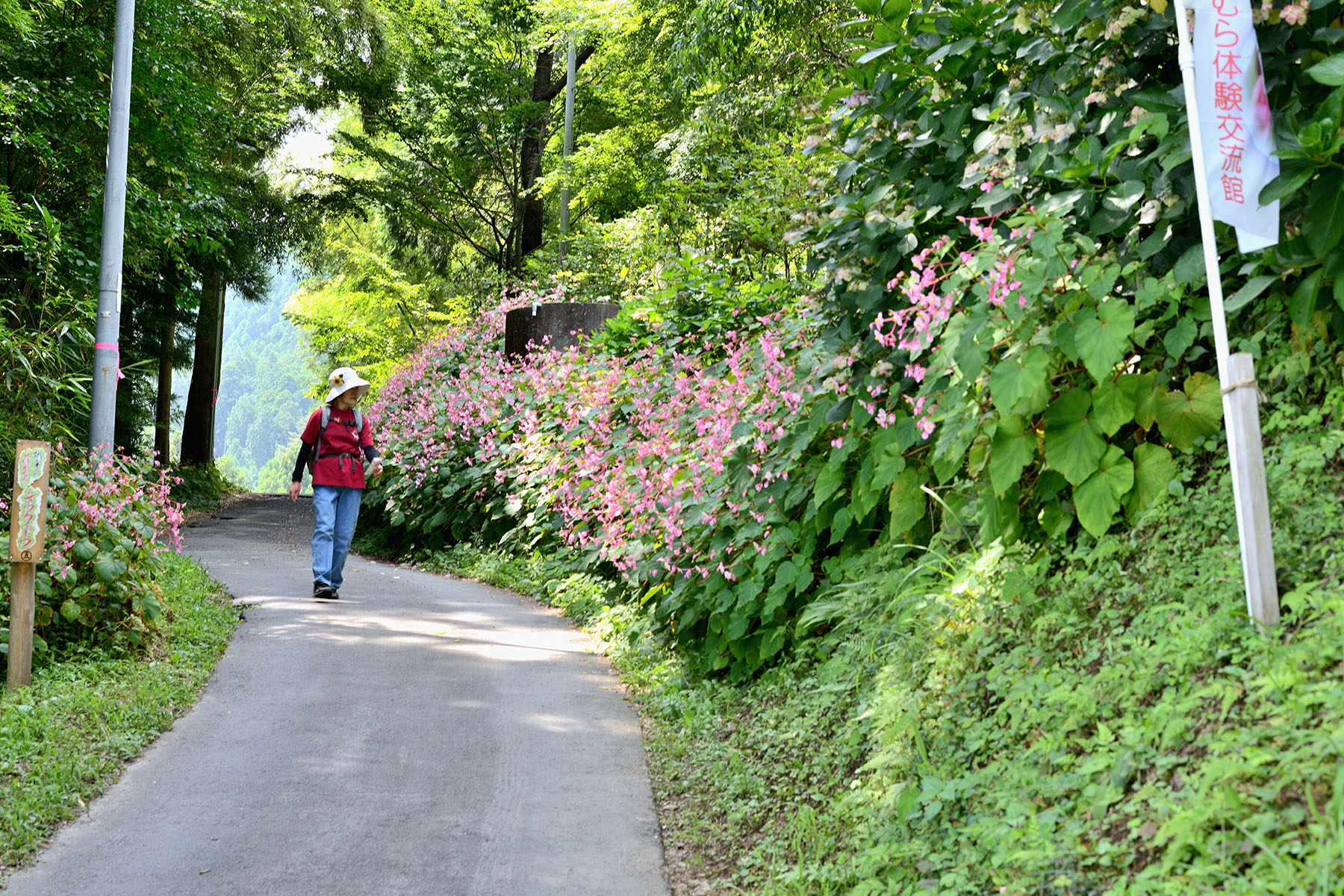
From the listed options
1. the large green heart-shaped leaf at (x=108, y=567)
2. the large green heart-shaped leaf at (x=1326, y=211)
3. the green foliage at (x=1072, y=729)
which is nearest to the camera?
the green foliage at (x=1072, y=729)

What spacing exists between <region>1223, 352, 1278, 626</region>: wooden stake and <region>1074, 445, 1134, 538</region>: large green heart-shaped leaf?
62 centimetres

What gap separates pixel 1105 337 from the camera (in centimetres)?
357

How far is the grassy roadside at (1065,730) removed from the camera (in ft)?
8.21

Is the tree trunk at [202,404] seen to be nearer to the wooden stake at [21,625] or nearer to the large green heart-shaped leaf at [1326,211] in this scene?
the wooden stake at [21,625]

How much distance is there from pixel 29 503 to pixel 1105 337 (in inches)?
204

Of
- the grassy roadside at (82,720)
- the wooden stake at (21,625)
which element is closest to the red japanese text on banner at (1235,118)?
the grassy roadside at (82,720)

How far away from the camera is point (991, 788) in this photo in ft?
10.5

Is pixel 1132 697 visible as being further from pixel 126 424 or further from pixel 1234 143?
pixel 126 424

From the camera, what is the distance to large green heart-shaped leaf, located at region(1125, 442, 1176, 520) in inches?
142

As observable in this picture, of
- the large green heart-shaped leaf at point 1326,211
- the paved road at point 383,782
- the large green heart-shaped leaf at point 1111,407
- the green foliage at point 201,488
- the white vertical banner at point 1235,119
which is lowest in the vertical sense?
the green foliage at point 201,488

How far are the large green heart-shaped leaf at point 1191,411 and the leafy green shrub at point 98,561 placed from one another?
565 cm

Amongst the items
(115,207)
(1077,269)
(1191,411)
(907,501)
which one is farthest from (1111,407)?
(115,207)

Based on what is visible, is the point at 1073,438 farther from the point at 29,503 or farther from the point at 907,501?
the point at 29,503

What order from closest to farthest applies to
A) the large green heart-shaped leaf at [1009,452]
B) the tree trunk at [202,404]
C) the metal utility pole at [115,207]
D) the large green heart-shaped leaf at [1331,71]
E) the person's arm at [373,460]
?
the large green heart-shaped leaf at [1331,71], the large green heart-shaped leaf at [1009,452], the metal utility pole at [115,207], the person's arm at [373,460], the tree trunk at [202,404]
